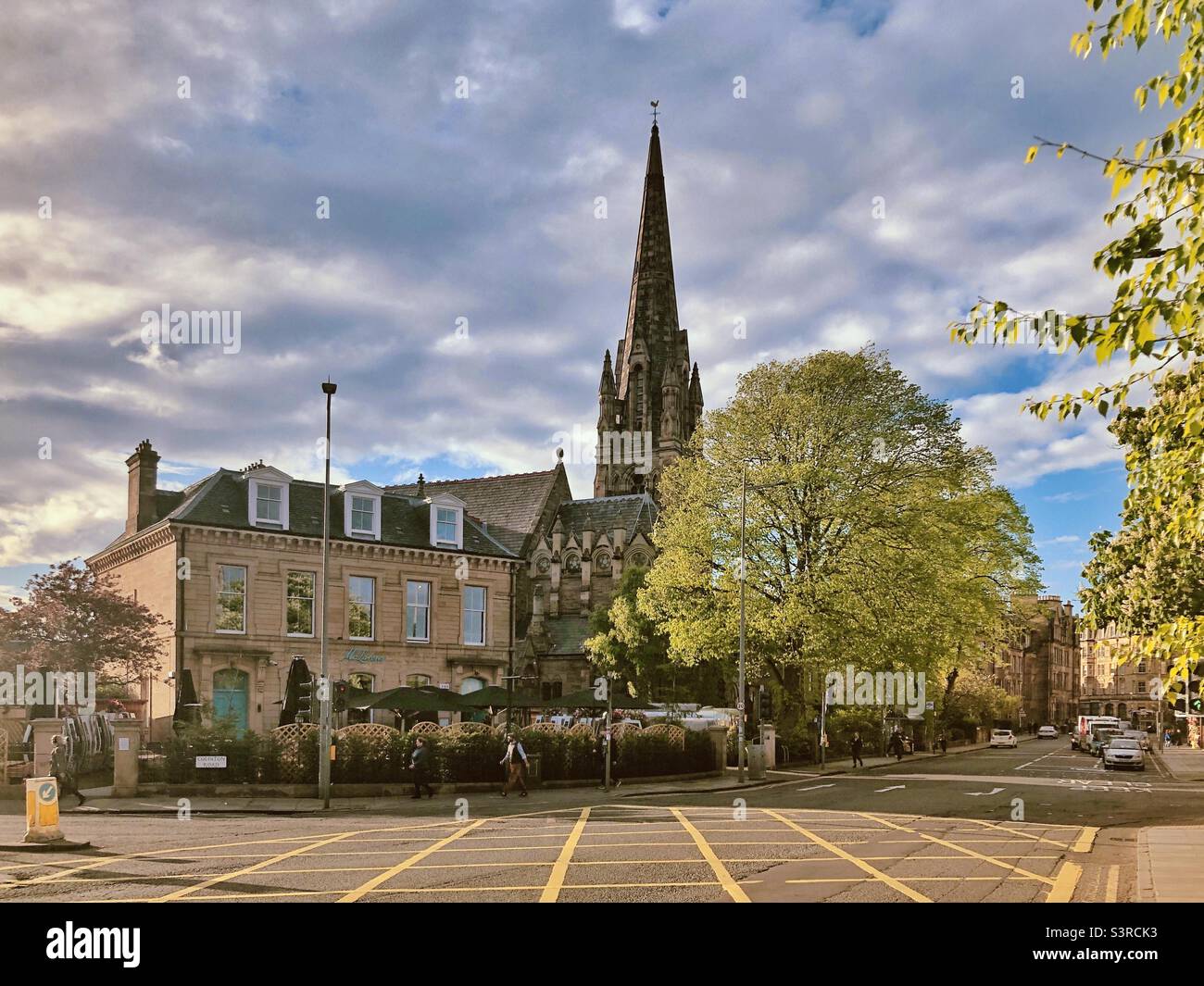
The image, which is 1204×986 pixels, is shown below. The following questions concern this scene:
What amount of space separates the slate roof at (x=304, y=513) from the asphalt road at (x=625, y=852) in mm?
18691

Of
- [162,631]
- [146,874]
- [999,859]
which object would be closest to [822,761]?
[162,631]

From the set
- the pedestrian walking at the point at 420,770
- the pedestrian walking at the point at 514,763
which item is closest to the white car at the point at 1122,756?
the pedestrian walking at the point at 514,763

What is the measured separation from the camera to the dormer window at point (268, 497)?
43166 millimetres

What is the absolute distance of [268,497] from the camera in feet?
144

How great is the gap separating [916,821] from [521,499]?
54724 mm

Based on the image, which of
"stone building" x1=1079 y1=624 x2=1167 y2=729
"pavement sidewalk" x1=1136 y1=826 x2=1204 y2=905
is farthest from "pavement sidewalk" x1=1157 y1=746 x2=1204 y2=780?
"stone building" x1=1079 y1=624 x2=1167 y2=729

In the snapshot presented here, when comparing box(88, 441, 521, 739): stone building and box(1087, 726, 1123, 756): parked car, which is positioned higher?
box(88, 441, 521, 739): stone building

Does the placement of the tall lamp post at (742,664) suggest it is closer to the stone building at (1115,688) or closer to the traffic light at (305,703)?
the traffic light at (305,703)

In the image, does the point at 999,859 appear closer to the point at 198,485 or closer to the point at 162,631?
the point at 162,631

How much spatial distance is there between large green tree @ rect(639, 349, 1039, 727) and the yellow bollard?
2574cm

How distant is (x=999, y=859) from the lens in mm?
16078

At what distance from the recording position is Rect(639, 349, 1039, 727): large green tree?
1549 inches

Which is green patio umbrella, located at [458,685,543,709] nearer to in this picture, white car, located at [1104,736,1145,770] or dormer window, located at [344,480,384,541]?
dormer window, located at [344,480,384,541]

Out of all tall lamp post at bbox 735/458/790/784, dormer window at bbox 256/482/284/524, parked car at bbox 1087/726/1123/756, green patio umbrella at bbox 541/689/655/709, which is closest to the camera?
tall lamp post at bbox 735/458/790/784
